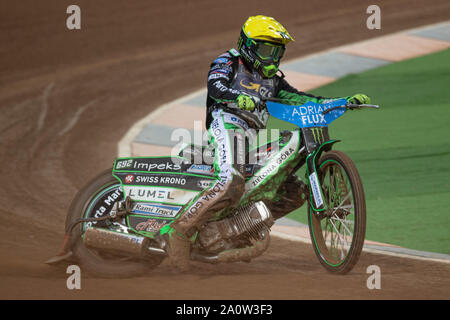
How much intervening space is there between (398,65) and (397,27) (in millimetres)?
2561

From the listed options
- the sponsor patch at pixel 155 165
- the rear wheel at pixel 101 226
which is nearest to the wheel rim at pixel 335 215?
the sponsor patch at pixel 155 165

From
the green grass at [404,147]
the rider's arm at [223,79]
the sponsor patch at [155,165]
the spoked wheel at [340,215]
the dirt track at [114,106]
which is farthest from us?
the green grass at [404,147]

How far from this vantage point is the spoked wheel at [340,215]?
5.97 metres

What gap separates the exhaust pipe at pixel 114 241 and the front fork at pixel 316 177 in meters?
1.45

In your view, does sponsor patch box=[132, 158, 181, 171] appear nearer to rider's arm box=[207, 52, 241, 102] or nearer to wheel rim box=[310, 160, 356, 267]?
rider's arm box=[207, 52, 241, 102]

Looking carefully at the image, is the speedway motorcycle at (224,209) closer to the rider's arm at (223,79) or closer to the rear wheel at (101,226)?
the rear wheel at (101,226)

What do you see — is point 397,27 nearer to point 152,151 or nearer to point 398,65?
point 398,65

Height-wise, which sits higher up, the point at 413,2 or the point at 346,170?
the point at 413,2

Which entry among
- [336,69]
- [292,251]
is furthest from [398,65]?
[292,251]

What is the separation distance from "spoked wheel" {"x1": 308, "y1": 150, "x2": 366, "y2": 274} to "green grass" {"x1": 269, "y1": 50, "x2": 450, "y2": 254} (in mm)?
1347

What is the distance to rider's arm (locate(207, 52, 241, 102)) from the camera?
249 inches

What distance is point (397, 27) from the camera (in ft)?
55.1

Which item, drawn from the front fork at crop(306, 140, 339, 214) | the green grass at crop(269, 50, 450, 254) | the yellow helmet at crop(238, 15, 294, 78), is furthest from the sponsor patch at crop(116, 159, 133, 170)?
the green grass at crop(269, 50, 450, 254)

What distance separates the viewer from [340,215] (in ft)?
20.9
